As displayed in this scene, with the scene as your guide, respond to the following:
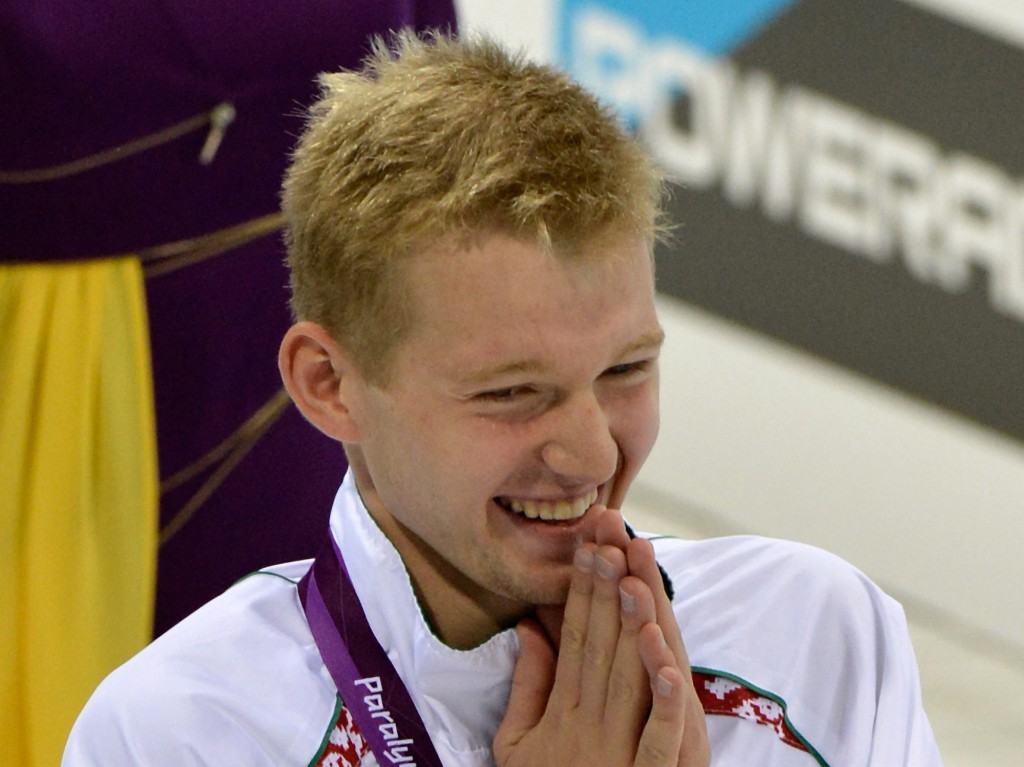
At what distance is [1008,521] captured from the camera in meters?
3.85

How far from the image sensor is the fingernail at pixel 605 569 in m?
1.05

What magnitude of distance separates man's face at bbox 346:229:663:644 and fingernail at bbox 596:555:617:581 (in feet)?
0.17

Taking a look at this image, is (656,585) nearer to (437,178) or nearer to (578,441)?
(578,441)

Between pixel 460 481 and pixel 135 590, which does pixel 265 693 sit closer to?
pixel 460 481

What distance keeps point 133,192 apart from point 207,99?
12cm

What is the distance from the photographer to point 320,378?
1.17 m

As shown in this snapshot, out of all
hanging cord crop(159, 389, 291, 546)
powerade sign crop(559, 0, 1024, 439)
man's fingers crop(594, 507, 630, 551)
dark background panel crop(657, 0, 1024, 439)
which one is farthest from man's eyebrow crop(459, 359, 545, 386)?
dark background panel crop(657, 0, 1024, 439)

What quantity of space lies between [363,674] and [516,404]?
0.21 meters

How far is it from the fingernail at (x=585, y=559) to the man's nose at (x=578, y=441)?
Result: 5 centimetres

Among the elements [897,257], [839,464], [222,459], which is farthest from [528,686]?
[839,464]

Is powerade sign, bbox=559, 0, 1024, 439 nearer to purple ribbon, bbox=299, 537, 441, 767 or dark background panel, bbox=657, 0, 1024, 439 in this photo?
dark background panel, bbox=657, 0, 1024, 439

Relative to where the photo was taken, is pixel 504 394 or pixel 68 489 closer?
pixel 504 394

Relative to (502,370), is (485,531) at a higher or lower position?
lower

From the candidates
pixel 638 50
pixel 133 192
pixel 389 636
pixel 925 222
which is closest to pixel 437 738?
pixel 389 636
